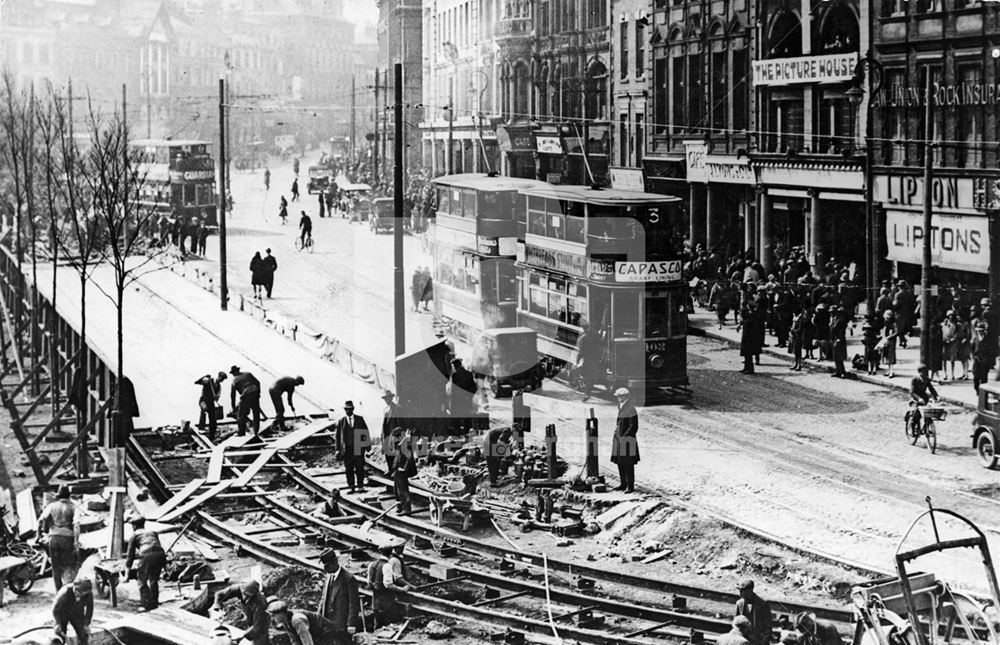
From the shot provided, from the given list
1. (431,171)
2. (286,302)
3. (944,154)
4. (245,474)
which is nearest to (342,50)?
(431,171)

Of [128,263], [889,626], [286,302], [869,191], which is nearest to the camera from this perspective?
[889,626]

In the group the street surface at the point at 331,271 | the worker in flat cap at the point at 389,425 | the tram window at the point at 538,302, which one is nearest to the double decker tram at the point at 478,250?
the tram window at the point at 538,302

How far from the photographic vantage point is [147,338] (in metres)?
38.4

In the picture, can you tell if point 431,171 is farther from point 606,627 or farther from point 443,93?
point 606,627

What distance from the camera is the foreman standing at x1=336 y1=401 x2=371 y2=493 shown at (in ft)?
75.6

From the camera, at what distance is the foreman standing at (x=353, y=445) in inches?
907

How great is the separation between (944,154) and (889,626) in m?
25.3

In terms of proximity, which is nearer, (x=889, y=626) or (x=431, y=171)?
(x=889, y=626)

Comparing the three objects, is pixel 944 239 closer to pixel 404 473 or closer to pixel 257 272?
pixel 404 473

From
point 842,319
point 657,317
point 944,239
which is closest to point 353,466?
point 657,317

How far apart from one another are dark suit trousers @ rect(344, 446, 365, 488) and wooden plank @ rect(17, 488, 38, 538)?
5276 mm

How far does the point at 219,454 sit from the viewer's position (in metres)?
25.2

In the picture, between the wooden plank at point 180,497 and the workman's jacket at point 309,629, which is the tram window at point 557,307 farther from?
the workman's jacket at point 309,629

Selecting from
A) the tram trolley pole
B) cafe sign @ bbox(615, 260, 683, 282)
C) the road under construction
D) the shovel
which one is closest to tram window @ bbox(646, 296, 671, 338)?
cafe sign @ bbox(615, 260, 683, 282)
